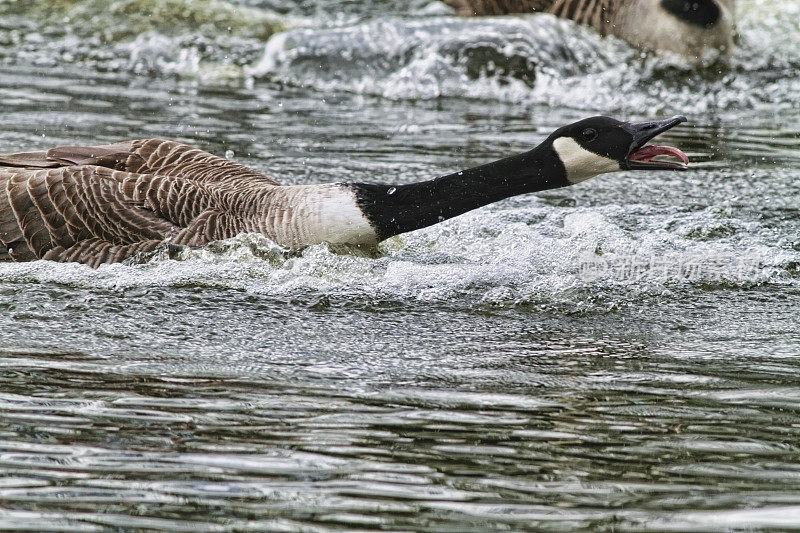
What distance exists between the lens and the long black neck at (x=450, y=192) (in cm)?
659

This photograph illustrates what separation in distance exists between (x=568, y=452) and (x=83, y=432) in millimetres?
1901

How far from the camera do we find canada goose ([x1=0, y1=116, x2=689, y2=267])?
6.48 metres

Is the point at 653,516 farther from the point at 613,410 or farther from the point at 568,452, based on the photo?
the point at 613,410

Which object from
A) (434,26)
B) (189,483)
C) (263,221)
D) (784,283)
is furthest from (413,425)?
(434,26)

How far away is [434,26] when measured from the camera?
13555 mm

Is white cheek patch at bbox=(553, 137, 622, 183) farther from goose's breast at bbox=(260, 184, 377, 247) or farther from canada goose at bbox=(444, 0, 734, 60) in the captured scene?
canada goose at bbox=(444, 0, 734, 60)

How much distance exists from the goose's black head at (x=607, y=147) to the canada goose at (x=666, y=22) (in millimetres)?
7051

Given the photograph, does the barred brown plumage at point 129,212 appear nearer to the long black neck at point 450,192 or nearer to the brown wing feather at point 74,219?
the brown wing feather at point 74,219

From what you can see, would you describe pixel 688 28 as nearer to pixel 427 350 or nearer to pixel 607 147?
pixel 607 147

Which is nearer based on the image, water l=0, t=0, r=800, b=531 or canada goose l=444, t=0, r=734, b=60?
water l=0, t=0, r=800, b=531

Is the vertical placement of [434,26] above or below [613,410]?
above

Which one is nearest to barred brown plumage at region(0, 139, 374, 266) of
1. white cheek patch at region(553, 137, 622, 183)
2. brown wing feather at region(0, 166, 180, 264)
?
brown wing feather at region(0, 166, 180, 264)

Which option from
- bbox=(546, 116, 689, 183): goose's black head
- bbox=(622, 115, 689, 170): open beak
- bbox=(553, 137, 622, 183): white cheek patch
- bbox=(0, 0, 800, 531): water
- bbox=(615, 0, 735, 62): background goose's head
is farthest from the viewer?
bbox=(615, 0, 735, 62): background goose's head

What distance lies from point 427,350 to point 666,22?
348 inches
